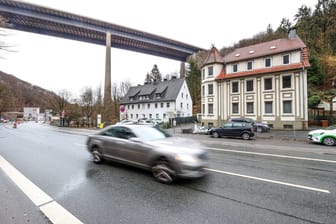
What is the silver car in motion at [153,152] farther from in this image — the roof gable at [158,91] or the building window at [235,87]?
the roof gable at [158,91]

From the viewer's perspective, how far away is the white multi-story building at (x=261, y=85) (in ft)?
78.4

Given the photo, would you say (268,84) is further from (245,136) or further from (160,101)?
(160,101)

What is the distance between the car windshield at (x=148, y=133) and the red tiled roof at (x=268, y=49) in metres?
26.0

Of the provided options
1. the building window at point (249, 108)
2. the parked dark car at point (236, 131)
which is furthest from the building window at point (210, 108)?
Answer: the parked dark car at point (236, 131)

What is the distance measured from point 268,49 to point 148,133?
28530 mm

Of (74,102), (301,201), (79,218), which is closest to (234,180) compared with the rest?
(301,201)

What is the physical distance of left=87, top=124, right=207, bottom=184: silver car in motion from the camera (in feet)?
16.1

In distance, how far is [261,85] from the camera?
26469 millimetres

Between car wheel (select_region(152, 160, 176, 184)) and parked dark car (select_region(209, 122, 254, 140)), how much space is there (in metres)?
13.6

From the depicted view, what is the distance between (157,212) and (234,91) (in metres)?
28.1

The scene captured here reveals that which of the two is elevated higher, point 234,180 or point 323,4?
point 323,4

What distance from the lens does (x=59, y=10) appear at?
149 feet

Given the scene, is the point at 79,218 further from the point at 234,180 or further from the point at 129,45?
the point at 129,45

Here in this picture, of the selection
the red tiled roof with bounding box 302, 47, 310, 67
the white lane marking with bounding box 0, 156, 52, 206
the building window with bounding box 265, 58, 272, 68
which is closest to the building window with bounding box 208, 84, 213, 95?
the building window with bounding box 265, 58, 272, 68
